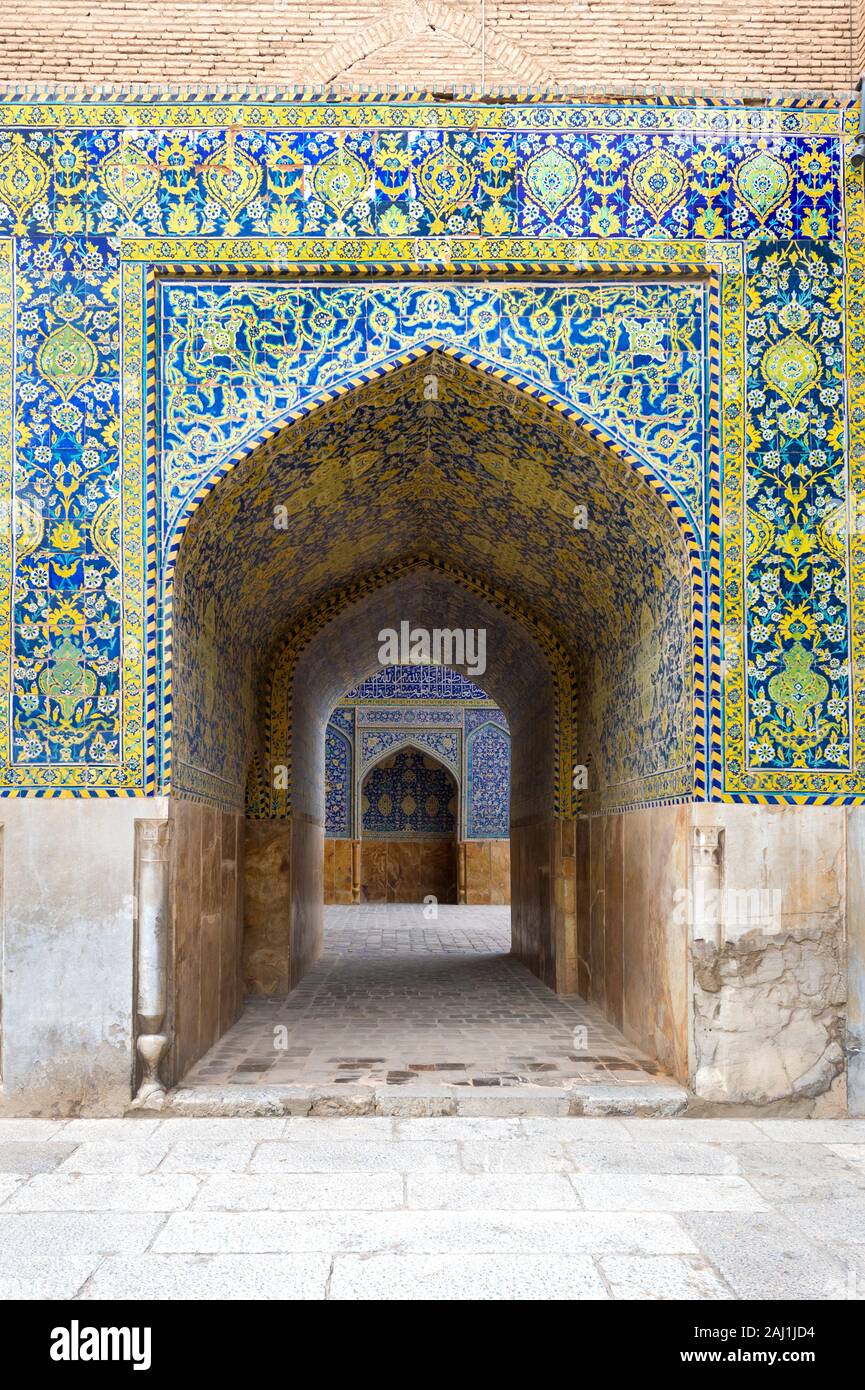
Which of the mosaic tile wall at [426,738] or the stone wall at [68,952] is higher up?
the mosaic tile wall at [426,738]

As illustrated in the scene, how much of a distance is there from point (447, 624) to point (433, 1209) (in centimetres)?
773

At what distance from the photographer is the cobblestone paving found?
6.05 m

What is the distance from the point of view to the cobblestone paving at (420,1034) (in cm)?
605

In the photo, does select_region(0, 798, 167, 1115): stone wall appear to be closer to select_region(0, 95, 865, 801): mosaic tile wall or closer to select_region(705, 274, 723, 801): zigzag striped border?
select_region(0, 95, 865, 801): mosaic tile wall

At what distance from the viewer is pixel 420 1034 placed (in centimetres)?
723

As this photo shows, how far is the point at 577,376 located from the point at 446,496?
2.03m

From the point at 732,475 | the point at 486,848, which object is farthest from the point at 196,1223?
the point at 486,848

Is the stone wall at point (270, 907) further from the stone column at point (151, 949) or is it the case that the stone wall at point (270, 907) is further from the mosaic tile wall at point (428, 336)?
the mosaic tile wall at point (428, 336)

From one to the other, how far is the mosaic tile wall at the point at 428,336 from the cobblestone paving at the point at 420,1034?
169cm

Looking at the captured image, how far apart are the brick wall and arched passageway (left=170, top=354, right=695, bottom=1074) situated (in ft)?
5.23

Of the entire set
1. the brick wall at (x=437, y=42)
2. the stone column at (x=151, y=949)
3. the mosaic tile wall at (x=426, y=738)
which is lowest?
the stone column at (x=151, y=949)

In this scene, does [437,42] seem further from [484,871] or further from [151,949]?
[484,871]

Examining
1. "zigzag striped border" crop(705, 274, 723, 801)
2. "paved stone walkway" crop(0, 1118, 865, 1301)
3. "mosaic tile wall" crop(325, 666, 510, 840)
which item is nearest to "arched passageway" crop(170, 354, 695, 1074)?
"zigzag striped border" crop(705, 274, 723, 801)

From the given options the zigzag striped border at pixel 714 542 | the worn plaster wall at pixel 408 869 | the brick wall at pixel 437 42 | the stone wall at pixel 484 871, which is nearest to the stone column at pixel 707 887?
the zigzag striped border at pixel 714 542
